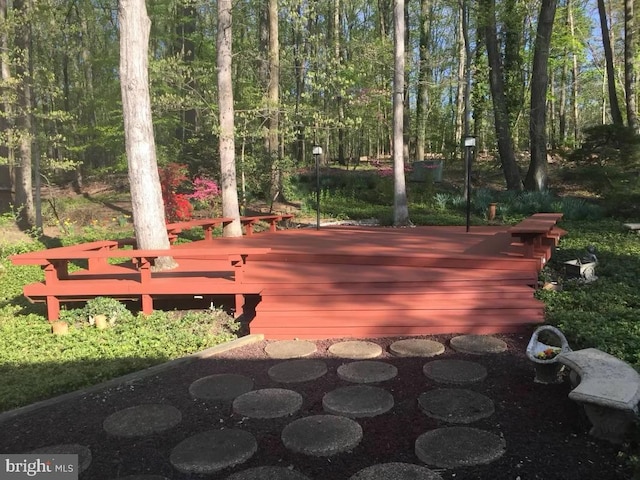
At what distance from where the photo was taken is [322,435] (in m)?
2.98

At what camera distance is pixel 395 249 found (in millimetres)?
7645

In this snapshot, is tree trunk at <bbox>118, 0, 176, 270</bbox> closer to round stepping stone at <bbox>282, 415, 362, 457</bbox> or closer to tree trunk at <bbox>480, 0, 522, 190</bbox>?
round stepping stone at <bbox>282, 415, 362, 457</bbox>

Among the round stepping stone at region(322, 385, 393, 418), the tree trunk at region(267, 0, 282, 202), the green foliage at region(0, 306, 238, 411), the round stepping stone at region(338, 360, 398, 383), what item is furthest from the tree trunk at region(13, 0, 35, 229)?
the round stepping stone at region(322, 385, 393, 418)

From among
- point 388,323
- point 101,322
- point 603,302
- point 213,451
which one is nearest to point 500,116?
point 603,302

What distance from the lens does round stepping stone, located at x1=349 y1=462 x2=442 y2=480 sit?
8.19 feet

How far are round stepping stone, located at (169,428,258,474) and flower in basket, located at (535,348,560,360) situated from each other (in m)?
2.20

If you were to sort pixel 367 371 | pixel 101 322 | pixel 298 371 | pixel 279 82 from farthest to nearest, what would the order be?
1. pixel 279 82
2. pixel 101 322
3. pixel 298 371
4. pixel 367 371

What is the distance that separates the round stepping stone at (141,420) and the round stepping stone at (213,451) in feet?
1.06

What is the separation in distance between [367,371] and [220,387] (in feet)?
4.04

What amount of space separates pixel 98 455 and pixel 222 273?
380 cm

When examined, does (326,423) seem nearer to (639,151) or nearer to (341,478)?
(341,478)

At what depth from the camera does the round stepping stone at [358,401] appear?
3268mm

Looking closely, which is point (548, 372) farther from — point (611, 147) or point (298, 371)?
point (611, 147)

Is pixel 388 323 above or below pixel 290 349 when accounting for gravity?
above
